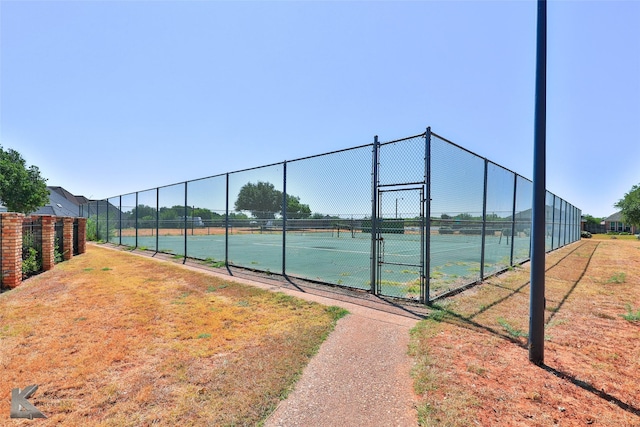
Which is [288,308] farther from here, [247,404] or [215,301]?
[247,404]

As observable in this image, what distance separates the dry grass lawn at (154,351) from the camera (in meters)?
2.35

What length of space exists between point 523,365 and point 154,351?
3.79 m

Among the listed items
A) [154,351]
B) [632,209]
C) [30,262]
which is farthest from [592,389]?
[632,209]

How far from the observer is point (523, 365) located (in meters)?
3.04

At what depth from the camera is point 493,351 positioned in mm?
3352

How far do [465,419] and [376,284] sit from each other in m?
4.06

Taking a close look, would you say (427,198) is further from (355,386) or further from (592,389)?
(355,386)

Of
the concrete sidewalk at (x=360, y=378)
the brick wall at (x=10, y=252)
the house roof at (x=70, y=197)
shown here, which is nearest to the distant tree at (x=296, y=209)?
the concrete sidewalk at (x=360, y=378)

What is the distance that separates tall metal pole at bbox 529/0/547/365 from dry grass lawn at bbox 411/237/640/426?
1.48 ft

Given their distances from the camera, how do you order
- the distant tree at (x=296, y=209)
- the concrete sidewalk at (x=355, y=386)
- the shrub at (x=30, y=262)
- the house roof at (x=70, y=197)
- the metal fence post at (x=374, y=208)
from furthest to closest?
the house roof at (x=70, y=197)
the distant tree at (x=296, y=209)
the shrub at (x=30, y=262)
the metal fence post at (x=374, y=208)
the concrete sidewalk at (x=355, y=386)

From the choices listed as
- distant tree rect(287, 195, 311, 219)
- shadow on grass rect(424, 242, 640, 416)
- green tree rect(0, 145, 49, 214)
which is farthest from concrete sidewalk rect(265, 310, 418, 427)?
green tree rect(0, 145, 49, 214)

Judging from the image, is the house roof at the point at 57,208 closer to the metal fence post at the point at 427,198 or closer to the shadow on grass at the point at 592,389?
the metal fence post at the point at 427,198

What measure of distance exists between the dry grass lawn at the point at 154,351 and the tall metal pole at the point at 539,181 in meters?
2.30

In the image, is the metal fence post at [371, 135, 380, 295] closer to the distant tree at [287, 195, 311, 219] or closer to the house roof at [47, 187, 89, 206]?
the distant tree at [287, 195, 311, 219]
